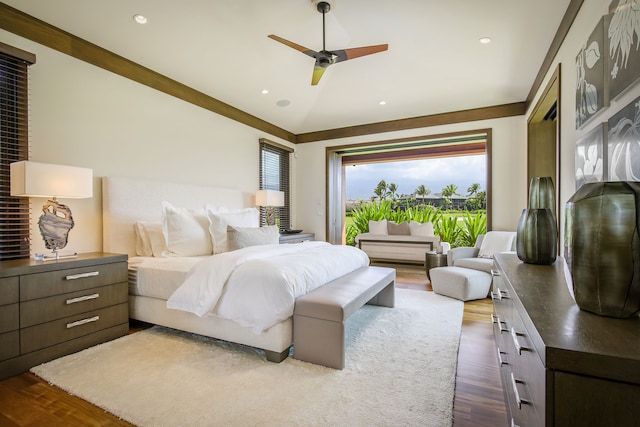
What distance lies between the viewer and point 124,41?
3148 millimetres

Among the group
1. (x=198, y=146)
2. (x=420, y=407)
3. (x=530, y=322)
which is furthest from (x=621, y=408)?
(x=198, y=146)

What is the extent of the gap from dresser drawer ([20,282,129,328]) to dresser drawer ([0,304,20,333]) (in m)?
0.03

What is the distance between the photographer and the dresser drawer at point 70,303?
2.15 m

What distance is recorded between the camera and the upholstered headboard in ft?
10.3

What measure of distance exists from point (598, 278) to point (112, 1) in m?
3.74

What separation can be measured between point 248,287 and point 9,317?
154cm

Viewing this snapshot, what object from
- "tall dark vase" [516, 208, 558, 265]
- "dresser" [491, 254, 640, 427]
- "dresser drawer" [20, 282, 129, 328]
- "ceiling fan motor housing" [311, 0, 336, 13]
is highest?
"ceiling fan motor housing" [311, 0, 336, 13]

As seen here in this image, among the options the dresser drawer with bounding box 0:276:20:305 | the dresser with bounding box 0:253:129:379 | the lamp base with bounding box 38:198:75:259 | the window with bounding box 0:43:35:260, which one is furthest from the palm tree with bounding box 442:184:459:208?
the dresser drawer with bounding box 0:276:20:305

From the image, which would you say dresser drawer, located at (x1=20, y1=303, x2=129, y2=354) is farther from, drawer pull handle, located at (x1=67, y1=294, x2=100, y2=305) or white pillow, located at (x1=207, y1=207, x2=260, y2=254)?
white pillow, located at (x1=207, y1=207, x2=260, y2=254)

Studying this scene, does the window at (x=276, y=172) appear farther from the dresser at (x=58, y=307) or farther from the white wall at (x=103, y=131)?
the dresser at (x=58, y=307)

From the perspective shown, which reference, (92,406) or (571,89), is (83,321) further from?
(571,89)

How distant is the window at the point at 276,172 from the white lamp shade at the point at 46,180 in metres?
3.01

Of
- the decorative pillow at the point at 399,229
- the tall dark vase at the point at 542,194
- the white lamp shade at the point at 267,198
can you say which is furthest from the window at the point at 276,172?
the tall dark vase at the point at 542,194

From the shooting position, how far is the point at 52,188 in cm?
240
